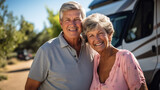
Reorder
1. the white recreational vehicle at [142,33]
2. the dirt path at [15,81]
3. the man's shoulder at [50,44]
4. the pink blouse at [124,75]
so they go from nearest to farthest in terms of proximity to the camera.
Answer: the pink blouse at [124,75] → the man's shoulder at [50,44] → the white recreational vehicle at [142,33] → the dirt path at [15,81]

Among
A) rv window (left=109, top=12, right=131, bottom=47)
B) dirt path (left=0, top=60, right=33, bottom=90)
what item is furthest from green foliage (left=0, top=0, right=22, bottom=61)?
rv window (left=109, top=12, right=131, bottom=47)

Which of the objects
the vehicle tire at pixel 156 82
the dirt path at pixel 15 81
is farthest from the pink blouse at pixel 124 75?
the dirt path at pixel 15 81

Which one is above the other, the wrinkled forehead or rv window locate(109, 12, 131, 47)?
the wrinkled forehead

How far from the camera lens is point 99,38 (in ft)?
6.84

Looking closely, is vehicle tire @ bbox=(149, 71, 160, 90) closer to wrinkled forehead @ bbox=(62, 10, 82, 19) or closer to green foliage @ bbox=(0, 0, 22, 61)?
wrinkled forehead @ bbox=(62, 10, 82, 19)

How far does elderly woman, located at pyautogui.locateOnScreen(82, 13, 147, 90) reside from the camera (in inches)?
71.4

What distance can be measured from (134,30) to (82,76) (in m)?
2.63

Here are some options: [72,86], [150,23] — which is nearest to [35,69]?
[72,86]

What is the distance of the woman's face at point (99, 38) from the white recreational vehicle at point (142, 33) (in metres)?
2.01

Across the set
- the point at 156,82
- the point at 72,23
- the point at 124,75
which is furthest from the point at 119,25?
the point at 124,75

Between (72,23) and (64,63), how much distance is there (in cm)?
60

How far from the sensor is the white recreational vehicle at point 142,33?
404 centimetres

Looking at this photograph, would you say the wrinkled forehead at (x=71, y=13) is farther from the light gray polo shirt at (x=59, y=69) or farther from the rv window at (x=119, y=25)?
the rv window at (x=119, y=25)

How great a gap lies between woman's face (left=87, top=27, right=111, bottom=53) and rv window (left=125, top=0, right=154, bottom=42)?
2.17 metres
